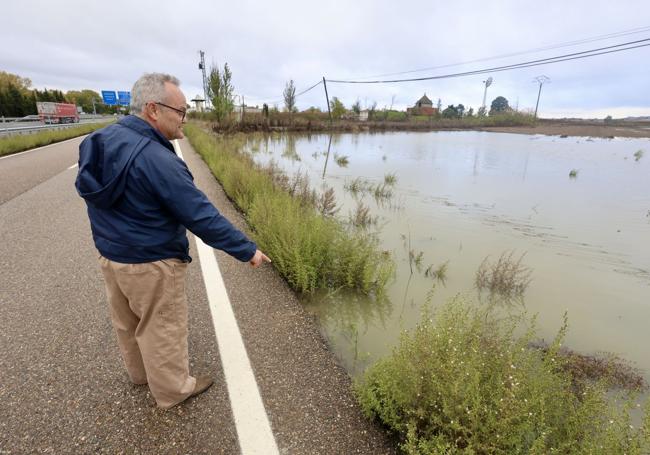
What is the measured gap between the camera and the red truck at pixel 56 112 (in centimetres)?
3931

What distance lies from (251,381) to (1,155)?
16132 millimetres

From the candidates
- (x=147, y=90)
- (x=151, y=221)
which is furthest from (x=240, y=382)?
(x=147, y=90)

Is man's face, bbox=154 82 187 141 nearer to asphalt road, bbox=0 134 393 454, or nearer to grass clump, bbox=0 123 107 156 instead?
asphalt road, bbox=0 134 393 454

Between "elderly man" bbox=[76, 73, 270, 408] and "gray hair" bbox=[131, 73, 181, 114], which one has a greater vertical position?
"gray hair" bbox=[131, 73, 181, 114]

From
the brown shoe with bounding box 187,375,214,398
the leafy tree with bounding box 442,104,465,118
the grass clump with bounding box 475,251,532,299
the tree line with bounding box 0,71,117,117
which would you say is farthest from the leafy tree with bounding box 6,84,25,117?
the leafy tree with bounding box 442,104,465,118

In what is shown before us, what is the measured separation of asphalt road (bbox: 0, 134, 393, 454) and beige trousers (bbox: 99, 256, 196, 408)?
0.65 feet

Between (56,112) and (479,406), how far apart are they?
181ft

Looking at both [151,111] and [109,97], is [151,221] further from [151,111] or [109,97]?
[109,97]

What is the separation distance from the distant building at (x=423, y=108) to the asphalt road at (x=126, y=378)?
82.7 metres

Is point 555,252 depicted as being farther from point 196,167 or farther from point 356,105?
point 356,105

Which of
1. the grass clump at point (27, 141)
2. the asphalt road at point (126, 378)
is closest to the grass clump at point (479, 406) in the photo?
the asphalt road at point (126, 378)

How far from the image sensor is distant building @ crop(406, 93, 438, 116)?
272 feet

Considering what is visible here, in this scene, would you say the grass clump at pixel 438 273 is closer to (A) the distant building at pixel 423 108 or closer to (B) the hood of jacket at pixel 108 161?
(B) the hood of jacket at pixel 108 161

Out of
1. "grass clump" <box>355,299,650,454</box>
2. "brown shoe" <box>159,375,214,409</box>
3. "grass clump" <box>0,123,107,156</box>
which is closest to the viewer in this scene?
"grass clump" <box>355,299,650,454</box>
